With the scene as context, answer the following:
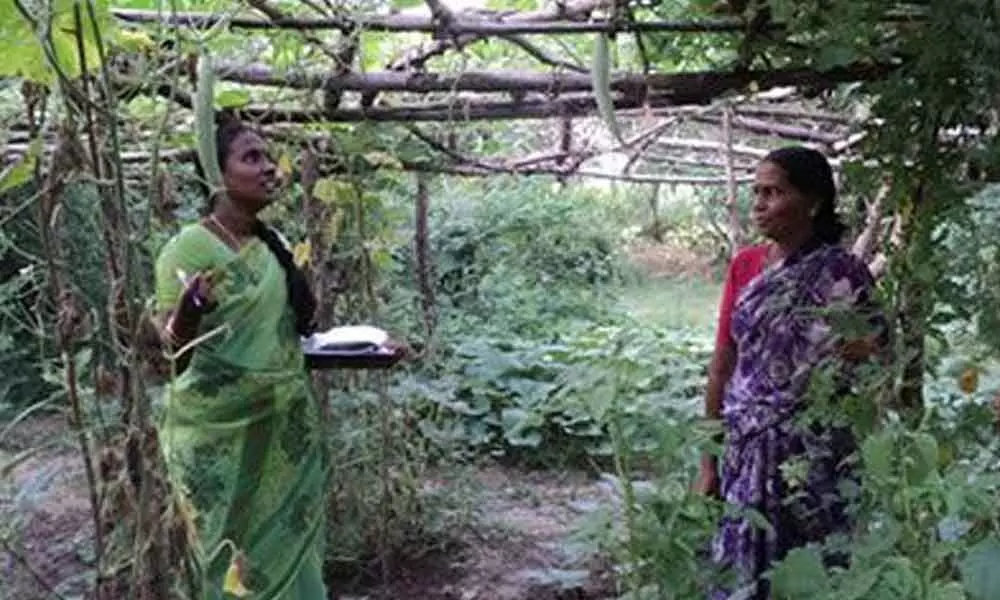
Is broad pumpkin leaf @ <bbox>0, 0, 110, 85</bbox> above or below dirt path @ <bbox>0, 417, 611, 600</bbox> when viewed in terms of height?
above

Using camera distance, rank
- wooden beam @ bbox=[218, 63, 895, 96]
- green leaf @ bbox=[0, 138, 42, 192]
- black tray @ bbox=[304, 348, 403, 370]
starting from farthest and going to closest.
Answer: black tray @ bbox=[304, 348, 403, 370] < wooden beam @ bbox=[218, 63, 895, 96] < green leaf @ bbox=[0, 138, 42, 192]

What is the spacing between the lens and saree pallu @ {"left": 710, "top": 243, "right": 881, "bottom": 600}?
266 cm

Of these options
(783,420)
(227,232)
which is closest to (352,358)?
(227,232)

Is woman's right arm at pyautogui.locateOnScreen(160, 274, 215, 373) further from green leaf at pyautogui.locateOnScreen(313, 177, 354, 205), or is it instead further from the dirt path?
green leaf at pyautogui.locateOnScreen(313, 177, 354, 205)

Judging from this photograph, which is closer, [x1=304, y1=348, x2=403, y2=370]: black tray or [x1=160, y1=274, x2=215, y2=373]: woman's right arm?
[x1=160, y1=274, x2=215, y2=373]: woman's right arm

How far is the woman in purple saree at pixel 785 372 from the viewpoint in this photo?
2.67 metres

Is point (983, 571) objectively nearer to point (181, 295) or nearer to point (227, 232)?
point (181, 295)

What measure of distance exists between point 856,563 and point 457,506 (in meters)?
3.10

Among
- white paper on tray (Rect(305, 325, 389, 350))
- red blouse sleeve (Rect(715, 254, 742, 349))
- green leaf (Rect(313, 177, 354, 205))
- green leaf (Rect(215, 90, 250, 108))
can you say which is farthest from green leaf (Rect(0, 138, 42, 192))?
green leaf (Rect(313, 177, 354, 205))

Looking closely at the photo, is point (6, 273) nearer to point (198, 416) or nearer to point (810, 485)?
point (198, 416)

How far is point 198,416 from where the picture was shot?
118 inches

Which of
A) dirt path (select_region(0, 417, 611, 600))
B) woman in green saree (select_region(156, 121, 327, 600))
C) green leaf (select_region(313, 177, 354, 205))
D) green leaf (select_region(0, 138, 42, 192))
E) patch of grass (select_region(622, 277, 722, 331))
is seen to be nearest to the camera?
green leaf (select_region(0, 138, 42, 192))

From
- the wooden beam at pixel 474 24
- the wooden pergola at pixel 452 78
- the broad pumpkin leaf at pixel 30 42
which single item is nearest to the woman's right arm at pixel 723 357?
the wooden pergola at pixel 452 78

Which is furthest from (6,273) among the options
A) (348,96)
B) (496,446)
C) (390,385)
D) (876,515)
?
(876,515)
